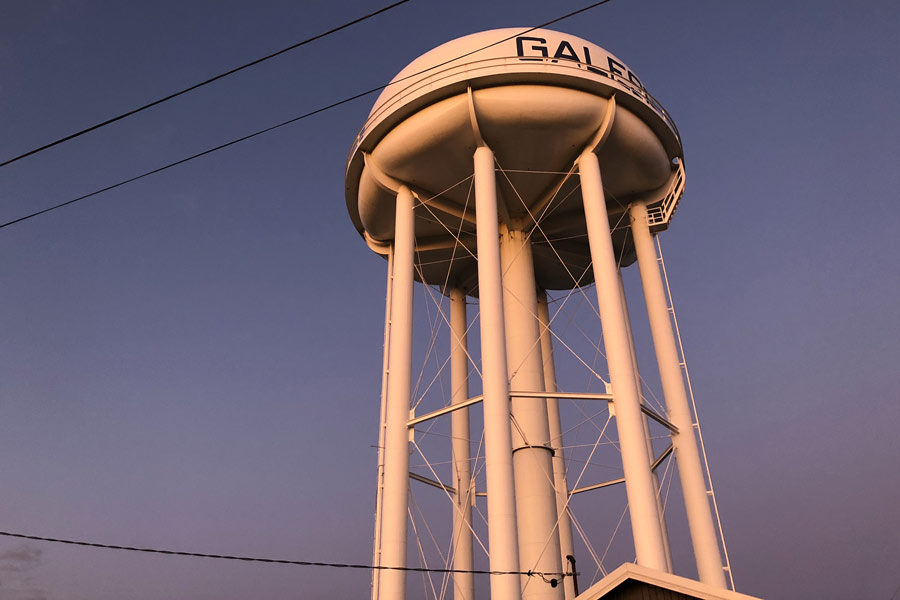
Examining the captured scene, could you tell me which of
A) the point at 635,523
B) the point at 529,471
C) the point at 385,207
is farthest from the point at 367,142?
the point at 635,523

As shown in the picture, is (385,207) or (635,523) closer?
(635,523)

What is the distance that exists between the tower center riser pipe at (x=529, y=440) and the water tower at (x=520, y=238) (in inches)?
1.4

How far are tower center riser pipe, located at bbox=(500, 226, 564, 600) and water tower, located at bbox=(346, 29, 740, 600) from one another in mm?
35

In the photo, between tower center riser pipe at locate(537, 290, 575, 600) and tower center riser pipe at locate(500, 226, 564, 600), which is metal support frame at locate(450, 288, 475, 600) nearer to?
tower center riser pipe at locate(500, 226, 564, 600)

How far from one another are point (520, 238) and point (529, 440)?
17.9ft

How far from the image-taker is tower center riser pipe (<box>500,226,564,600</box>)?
14.2 m

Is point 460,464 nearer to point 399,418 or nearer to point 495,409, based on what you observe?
point 399,418

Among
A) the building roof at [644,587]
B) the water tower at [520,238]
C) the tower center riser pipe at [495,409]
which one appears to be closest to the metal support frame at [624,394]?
the water tower at [520,238]

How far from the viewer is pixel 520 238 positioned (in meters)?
17.8

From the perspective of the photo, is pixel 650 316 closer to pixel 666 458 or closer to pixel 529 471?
pixel 666 458

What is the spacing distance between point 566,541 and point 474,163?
9.39 metres

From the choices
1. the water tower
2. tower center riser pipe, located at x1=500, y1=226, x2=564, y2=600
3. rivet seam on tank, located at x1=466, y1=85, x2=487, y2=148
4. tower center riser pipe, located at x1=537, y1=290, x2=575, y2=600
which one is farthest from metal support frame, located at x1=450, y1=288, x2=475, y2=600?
rivet seam on tank, located at x1=466, y1=85, x2=487, y2=148

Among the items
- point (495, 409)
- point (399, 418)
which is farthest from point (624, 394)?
point (399, 418)

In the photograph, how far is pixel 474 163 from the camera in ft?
48.9
